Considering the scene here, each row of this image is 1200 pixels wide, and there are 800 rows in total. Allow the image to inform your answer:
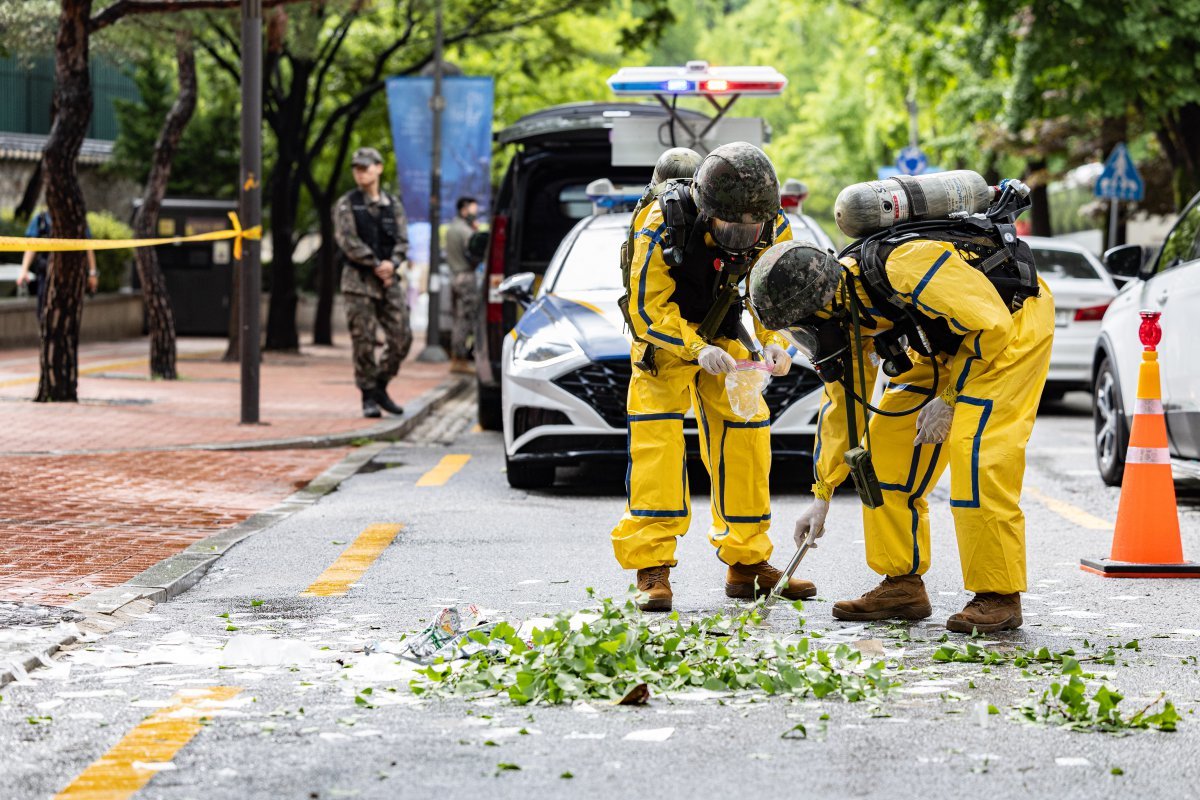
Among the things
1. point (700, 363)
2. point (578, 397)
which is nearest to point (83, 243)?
point (578, 397)

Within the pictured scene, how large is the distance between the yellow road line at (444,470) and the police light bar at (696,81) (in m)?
2.83

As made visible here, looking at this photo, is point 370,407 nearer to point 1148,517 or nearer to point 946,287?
point 1148,517

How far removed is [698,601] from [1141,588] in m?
1.75

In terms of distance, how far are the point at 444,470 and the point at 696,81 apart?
3471 mm

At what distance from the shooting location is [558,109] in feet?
45.0

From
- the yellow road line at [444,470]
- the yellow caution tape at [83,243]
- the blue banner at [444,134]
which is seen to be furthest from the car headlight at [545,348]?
the blue banner at [444,134]

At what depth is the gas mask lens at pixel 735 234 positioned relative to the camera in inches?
240

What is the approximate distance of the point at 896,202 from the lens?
559cm

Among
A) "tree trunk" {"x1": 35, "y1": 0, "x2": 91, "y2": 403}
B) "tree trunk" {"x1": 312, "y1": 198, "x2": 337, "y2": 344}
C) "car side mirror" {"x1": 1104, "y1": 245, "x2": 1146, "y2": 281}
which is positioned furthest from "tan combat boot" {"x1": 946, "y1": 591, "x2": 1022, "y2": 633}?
"tree trunk" {"x1": 312, "y1": 198, "x2": 337, "y2": 344}

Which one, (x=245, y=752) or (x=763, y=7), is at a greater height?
(x=763, y=7)

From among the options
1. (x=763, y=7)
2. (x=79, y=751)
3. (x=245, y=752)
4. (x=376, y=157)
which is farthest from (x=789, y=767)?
(x=763, y=7)

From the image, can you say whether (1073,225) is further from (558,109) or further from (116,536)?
(116,536)

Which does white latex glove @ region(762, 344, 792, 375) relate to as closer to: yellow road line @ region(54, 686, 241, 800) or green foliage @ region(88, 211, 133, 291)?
yellow road line @ region(54, 686, 241, 800)

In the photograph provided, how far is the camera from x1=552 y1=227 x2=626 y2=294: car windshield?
10555 millimetres
